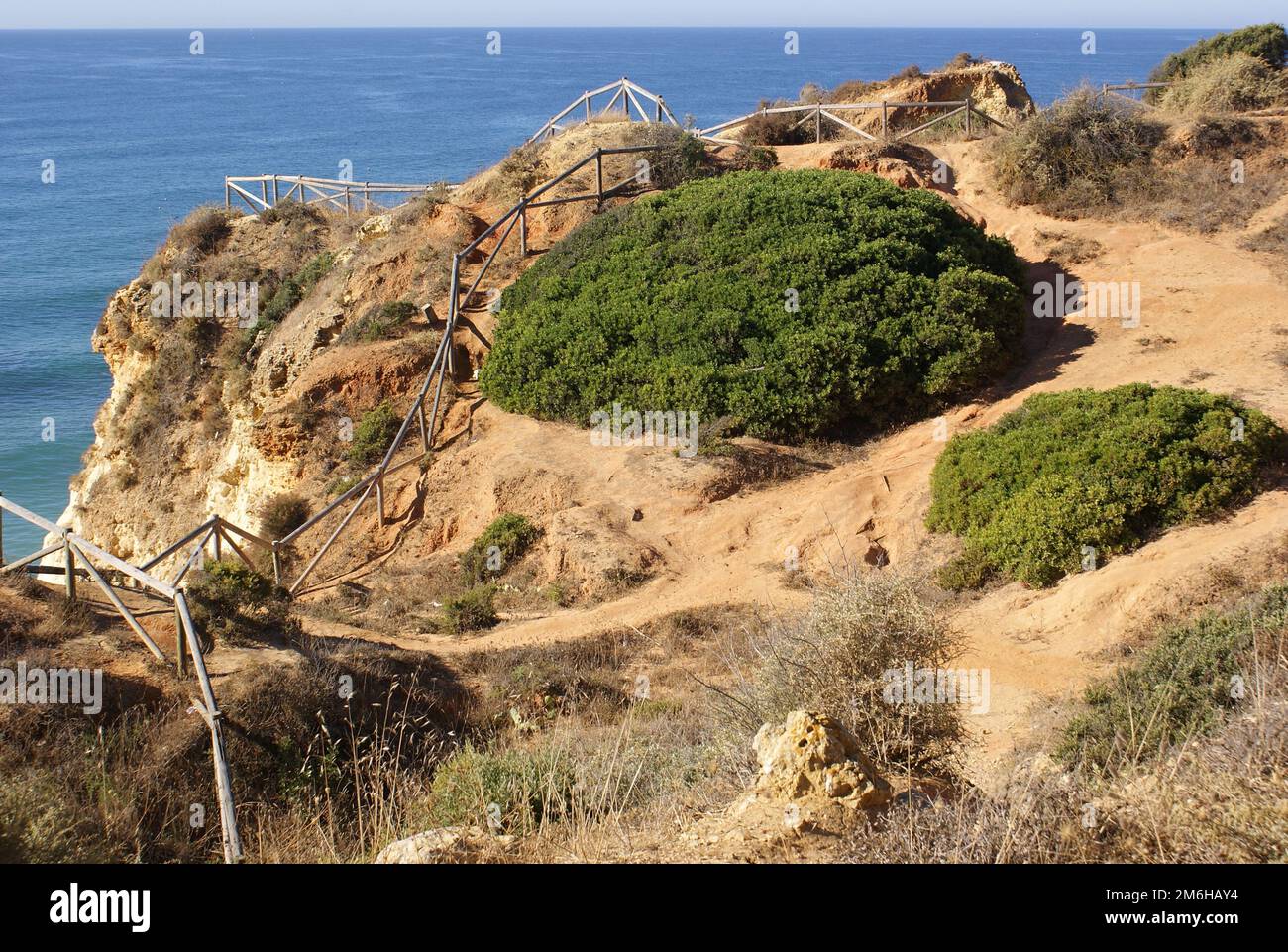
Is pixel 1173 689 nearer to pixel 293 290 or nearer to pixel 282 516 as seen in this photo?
pixel 282 516

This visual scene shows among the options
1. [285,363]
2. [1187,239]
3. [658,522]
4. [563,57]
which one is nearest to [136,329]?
[285,363]

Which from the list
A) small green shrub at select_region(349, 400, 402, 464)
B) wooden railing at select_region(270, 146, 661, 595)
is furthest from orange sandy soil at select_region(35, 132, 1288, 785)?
small green shrub at select_region(349, 400, 402, 464)

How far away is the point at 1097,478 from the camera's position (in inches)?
447

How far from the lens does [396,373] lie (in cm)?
1800

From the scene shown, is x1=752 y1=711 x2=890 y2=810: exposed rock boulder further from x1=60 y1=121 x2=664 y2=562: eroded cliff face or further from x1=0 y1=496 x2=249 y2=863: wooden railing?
x1=60 y1=121 x2=664 y2=562: eroded cliff face

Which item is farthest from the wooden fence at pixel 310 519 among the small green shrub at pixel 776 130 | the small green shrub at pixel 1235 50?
the small green shrub at pixel 1235 50

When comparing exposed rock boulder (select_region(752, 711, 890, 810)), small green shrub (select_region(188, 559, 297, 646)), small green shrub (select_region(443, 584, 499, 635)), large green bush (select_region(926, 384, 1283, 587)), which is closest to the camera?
exposed rock boulder (select_region(752, 711, 890, 810))

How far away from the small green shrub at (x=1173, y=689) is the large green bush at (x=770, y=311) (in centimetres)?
758

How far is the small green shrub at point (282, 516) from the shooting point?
16.5 metres

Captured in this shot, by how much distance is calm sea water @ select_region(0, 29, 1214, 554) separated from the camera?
42000 millimetres

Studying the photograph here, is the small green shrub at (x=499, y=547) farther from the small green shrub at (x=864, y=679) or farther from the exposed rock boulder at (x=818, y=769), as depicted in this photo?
the exposed rock boulder at (x=818, y=769)

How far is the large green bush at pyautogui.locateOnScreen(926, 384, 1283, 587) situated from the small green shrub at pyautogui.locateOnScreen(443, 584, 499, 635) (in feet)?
16.9

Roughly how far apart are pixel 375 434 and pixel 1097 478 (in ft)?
35.0

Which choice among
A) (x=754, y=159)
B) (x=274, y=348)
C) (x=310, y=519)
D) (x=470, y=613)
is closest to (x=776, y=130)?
(x=754, y=159)
